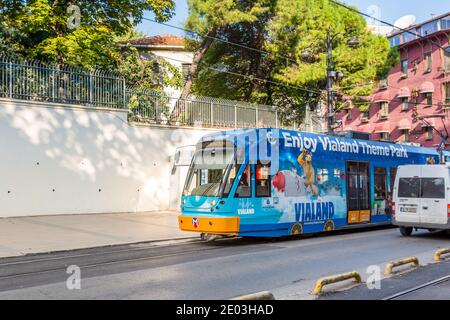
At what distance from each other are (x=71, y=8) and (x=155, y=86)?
9.18 metres

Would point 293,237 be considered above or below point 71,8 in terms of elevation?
below

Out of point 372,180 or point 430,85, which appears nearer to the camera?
point 372,180

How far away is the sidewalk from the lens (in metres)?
12.9

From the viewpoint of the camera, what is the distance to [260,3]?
27641 millimetres

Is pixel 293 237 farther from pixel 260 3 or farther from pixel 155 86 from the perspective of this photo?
pixel 155 86

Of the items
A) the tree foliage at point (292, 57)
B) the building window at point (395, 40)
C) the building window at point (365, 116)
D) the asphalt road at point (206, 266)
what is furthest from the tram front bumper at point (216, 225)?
the building window at point (365, 116)

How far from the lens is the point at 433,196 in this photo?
1452cm

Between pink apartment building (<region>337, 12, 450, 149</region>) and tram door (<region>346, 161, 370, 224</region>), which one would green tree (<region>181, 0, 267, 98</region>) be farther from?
pink apartment building (<region>337, 12, 450, 149</region>)

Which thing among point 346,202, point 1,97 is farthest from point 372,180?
point 1,97

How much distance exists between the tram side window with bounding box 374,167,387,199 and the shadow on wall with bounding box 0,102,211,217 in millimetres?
9720

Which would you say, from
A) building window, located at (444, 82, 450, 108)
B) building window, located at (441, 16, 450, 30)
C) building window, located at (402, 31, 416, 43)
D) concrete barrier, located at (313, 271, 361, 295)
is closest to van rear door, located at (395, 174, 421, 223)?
concrete barrier, located at (313, 271, 361, 295)

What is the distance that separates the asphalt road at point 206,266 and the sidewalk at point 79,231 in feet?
2.47
